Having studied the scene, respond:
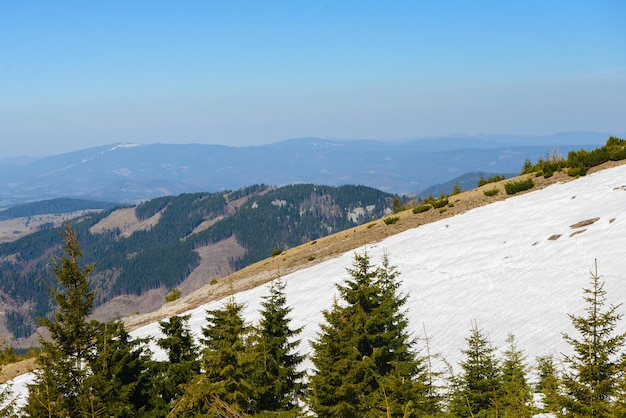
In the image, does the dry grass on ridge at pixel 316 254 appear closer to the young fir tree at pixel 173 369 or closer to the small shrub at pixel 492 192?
the small shrub at pixel 492 192

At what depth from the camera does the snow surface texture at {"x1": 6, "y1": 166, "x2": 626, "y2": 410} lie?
17547 mm

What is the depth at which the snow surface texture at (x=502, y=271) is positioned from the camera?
17547 mm

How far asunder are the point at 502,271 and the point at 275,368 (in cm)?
1238

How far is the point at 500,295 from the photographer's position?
20094mm

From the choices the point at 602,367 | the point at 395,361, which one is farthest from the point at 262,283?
the point at 602,367

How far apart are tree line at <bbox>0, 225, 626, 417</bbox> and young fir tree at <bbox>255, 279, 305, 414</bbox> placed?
39mm

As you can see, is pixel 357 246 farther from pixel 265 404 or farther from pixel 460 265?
pixel 265 404

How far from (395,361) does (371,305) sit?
2.03 m

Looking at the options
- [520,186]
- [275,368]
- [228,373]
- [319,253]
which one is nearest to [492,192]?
[520,186]

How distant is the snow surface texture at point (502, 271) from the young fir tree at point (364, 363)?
124 inches

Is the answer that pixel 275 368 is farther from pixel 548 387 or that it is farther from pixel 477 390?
pixel 548 387

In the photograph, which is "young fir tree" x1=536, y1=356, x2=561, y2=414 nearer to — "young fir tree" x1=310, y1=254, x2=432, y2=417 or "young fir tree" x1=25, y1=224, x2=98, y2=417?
"young fir tree" x1=310, y1=254, x2=432, y2=417

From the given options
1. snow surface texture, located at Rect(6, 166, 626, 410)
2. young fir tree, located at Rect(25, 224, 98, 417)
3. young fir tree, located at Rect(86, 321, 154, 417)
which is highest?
young fir tree, located at Rect(25, 224, 98, 417)

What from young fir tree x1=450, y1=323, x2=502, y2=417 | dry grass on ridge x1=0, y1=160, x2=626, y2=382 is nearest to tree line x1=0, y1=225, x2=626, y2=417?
young fir tree x1=450, y1=323, x2=502, y2=417
